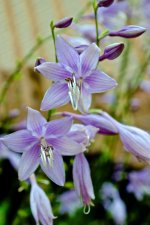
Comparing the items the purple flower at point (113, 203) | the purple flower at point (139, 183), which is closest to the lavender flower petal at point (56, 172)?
the purple flower at point (113, 203)

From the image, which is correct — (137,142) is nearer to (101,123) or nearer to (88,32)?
(101,123)

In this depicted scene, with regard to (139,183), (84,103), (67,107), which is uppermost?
(84,103)

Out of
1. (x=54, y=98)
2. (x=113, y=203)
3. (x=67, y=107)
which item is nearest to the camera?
(x=54, y=98)

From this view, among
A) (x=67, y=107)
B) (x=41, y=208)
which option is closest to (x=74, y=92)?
(x=41, y=208)

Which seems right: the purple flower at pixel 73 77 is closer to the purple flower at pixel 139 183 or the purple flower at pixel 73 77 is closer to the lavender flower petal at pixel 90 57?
the lavender flower petal at pixel 90 57

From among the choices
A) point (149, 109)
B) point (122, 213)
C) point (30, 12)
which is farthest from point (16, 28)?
point (149, 109)

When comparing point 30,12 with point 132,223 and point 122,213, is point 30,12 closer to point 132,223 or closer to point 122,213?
point 122,213

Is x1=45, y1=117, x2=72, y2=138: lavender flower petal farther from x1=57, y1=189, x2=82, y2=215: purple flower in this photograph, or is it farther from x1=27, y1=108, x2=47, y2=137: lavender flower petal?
x1=57, y1=189, x2=82, y2=215: purple flower

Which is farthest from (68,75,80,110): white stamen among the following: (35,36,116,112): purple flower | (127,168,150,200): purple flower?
(127,168,150,200): purple flower
